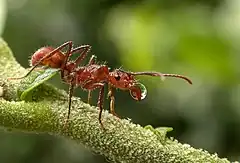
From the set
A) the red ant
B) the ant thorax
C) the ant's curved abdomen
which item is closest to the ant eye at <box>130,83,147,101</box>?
the red ant

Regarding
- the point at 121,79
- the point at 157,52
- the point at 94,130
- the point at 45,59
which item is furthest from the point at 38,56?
the point at 157,52

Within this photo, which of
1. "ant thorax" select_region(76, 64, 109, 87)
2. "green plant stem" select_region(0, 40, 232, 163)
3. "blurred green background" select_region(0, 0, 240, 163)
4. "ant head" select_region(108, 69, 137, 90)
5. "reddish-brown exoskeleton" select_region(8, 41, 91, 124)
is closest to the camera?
"green plant stem" select_region(0, 40, 232, 163)

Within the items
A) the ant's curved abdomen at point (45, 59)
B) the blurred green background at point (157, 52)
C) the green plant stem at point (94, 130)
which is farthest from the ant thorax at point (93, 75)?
the blurred green background at point (157, 52)

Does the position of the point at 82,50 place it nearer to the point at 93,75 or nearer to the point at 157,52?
the point at 93,75

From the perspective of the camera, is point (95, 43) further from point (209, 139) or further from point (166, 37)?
point (209, 139)

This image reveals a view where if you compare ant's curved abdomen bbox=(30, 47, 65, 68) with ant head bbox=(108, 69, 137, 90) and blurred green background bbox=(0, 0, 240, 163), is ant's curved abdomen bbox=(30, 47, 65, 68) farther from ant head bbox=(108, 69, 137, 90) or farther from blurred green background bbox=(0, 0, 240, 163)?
blurred green background bbox=(0, 0, 240, 163)

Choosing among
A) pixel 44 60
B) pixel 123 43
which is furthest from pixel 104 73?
pixel 123 43
